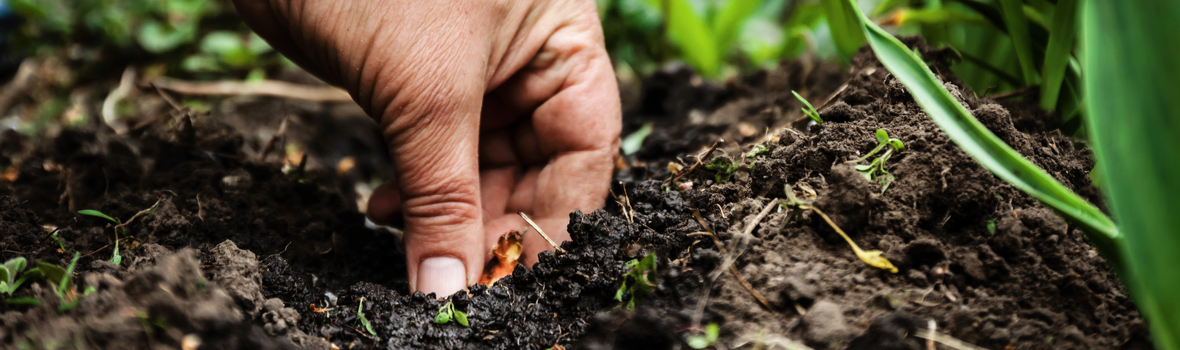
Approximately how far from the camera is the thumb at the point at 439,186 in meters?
1.21

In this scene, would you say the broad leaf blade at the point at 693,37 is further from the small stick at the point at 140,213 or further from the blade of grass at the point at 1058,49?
the small stick at the point at 140,213

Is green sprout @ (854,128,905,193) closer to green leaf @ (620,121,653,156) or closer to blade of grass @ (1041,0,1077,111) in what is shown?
blade of grass @ (1041,0,1077,111)

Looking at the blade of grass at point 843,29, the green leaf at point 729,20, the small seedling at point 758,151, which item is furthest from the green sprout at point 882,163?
the green leaf at point 729,20

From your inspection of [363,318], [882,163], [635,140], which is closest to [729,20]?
[635,140]

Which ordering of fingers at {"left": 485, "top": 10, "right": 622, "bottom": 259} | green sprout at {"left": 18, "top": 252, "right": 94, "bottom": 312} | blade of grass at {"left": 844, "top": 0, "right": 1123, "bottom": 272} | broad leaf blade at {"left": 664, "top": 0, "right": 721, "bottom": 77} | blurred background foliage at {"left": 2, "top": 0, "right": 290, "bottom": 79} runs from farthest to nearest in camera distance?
blurred background foliage at {"left": 2, "top": 0, "right": 290, "bottom": 79} < broad leaf blade at {"left": 664, "top": 0, "right": 721, "bottom": 77} < fingers at {"left": 485, "top": 10, "right": 622, "bottom": 259} < green sprout at {"left": 18, "top": 252, "right": 94, "bottom": 312} < blade of grass at {"left": 844, "top": 0, "right": 1123, "bottom": 272}

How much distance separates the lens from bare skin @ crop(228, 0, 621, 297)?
116 cm

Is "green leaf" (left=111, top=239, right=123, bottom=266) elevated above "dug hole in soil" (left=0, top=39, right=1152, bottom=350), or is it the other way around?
"green leaf" (left=111, top=239, right=123, bottom=266)

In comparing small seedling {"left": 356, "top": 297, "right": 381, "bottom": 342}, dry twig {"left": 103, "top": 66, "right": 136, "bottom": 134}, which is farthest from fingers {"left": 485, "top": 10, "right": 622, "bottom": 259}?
dry twig {"left": 103, "top": 66, "right": 136, "bottom": 134}

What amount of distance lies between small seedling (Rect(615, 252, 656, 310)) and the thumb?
38 cm

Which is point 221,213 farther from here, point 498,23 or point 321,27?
point 498,23

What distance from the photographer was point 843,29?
5.55 feet

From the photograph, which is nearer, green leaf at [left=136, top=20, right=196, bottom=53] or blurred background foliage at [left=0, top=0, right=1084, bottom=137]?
blurred background foliage at [left=0, top=0, right=1084, bottom=137]

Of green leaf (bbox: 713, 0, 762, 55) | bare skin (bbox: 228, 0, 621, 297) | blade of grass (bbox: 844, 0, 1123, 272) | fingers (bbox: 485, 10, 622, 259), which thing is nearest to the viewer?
blade of grass (bbox: 844, 0, 1123, 272)

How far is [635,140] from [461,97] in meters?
0.92
